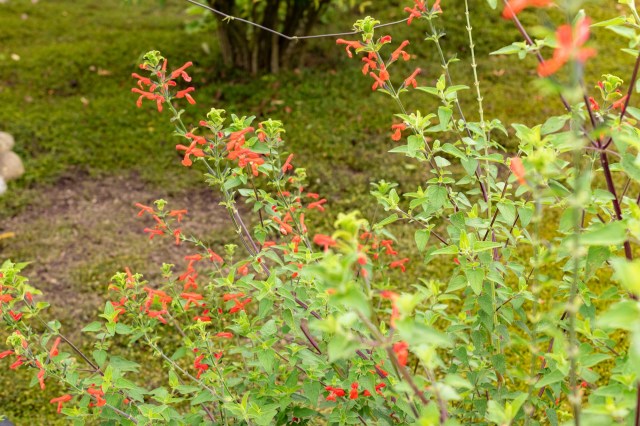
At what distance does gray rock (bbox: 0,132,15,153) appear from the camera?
17.9 ft

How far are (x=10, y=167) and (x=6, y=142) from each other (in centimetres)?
38

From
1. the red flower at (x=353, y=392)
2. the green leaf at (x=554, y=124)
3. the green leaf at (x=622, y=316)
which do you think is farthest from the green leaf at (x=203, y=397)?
the green leaf at (x=622, y=316)

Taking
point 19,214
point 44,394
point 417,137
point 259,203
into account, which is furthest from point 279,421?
point 19,214

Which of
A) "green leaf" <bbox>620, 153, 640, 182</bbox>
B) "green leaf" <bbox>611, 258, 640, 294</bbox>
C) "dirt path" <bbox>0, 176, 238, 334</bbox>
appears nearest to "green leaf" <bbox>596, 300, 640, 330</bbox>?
"green leaf" <bbox>611, 258, 640, 294</bbox>

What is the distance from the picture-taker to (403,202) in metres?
4.78

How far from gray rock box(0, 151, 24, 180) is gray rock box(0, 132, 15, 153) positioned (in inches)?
4.9

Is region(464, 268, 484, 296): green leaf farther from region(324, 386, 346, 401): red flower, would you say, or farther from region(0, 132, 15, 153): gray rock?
region(0, 132, 15, 153): gray rock

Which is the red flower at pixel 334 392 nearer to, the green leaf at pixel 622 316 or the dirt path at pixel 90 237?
the green leaf at pixel 622 316

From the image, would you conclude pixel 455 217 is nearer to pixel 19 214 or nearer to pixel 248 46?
pixel 19 214

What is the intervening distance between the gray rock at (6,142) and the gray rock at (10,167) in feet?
0.41

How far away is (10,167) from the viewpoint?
17.2 feet

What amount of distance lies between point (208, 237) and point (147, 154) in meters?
1.37

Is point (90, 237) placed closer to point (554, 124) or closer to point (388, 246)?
point (388, 246)

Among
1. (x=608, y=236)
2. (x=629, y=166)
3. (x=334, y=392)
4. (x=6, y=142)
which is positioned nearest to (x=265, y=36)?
(x=6, y=142)
